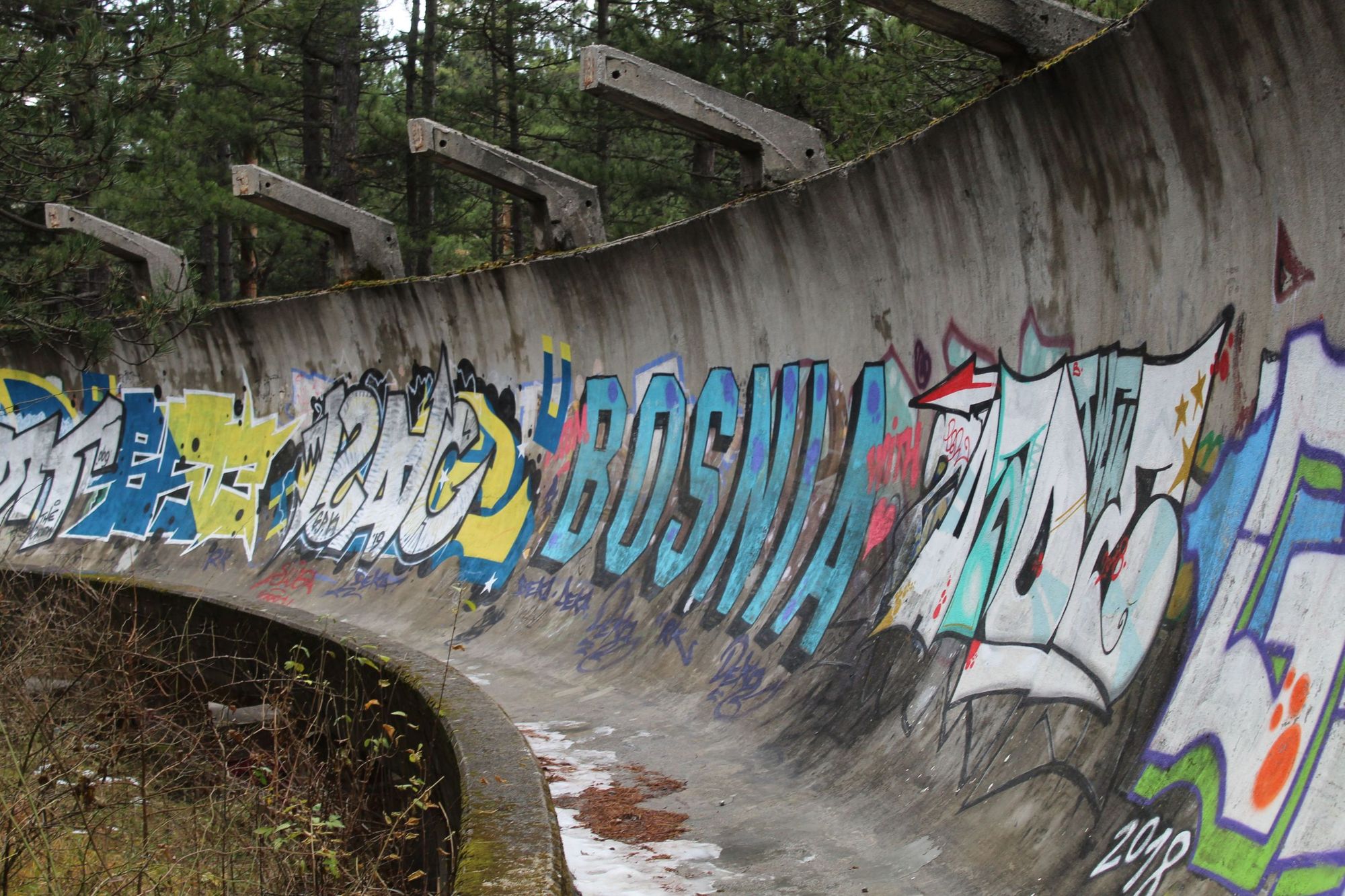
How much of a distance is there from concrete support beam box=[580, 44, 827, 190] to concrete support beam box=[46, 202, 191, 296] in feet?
28.9

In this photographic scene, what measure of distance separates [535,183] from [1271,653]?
925 cm

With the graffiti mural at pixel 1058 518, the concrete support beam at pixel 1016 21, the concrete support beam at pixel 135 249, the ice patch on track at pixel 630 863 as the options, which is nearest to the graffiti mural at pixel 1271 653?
the graffiti mural at pixel 1058 518

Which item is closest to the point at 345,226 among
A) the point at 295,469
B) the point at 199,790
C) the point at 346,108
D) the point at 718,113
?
the point at 295,469

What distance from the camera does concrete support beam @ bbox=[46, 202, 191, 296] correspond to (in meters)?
16.2

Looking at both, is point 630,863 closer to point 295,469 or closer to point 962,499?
point 962,499

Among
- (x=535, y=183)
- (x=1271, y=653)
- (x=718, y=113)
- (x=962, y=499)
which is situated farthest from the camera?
(x=535, y=183)

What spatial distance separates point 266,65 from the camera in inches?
1019

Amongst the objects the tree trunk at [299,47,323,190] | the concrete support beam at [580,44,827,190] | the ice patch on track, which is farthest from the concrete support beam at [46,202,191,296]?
the ice patch on track

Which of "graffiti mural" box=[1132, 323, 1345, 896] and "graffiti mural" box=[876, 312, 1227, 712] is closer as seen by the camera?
"graffiti mural" box=[1132, 323, 1345, 896]

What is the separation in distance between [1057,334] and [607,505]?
16.1 feet

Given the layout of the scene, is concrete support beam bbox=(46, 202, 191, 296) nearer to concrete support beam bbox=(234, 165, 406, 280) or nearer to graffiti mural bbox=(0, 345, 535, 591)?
graffiti mural bbox=(0, 345, 535, 591)

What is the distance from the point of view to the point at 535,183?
475 inches

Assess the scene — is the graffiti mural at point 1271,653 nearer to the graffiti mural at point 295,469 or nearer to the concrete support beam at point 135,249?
the graffiti mural at point 295,469

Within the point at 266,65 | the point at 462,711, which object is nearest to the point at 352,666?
the point at 462,711
